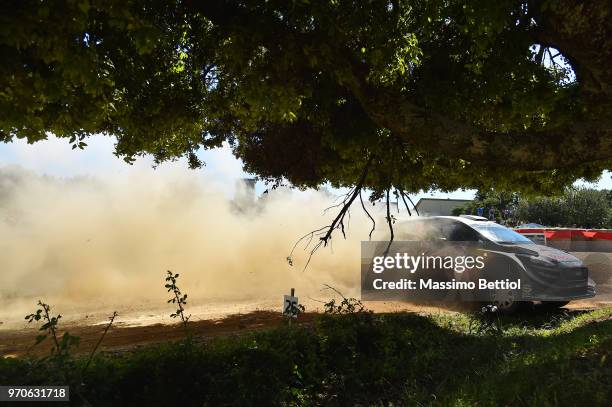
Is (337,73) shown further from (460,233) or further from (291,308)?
(460,233)

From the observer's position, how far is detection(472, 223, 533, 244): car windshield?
30.6 feet

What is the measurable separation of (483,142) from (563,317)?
5.69m

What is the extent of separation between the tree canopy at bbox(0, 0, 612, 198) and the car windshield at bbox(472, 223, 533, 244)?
5.52 ft

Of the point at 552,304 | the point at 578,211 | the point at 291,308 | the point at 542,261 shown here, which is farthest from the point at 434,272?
the point at 578,211

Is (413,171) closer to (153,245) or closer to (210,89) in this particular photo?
(210,89)

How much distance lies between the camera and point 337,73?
5160 millimetres

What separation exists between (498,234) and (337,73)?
6202 mm

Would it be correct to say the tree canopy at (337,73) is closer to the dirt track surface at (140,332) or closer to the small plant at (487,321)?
the small plant at (487,321)

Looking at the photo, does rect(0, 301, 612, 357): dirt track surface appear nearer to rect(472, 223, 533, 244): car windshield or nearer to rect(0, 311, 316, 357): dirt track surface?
rect(0, 311, 316, 357): dirt track surface

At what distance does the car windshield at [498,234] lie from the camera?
30.6 feet

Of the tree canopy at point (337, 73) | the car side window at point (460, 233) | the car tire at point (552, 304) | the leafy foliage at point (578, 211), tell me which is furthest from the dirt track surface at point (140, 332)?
the leafy foliage at point (578, 211)

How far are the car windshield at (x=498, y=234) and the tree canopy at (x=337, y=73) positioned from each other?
168 cm

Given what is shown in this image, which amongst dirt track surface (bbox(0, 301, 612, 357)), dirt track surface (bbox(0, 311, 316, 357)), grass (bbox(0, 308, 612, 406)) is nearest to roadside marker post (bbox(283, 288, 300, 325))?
grass (bbox(0, 308, 612, 406))

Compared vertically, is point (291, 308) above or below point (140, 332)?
above
